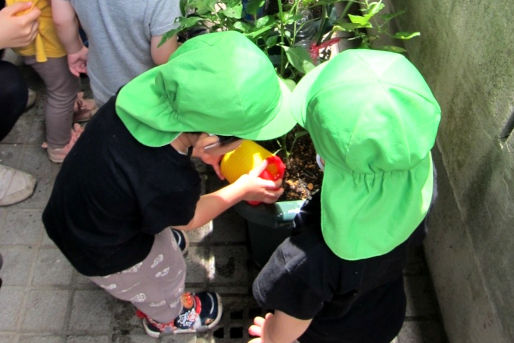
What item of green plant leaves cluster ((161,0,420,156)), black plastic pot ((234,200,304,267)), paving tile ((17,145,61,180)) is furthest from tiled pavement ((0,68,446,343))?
green plant leaves cluster ((161,0,420,156))

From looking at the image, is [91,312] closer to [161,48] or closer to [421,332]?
[161,48]

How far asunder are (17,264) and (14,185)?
0.44 m

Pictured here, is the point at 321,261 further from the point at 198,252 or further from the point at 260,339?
the point at 198,252

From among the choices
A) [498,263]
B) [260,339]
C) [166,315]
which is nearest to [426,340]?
[498,263]

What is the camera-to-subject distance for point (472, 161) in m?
2.00

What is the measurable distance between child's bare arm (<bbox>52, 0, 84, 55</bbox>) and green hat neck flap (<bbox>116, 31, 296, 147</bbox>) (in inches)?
35.5

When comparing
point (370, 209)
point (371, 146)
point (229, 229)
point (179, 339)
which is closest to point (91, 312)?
point (179, 339)

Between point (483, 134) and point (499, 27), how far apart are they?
38cm

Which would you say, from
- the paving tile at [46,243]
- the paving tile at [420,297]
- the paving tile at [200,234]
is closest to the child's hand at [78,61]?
the paving tile at [46,243]

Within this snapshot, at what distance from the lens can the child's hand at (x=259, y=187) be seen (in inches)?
73.7

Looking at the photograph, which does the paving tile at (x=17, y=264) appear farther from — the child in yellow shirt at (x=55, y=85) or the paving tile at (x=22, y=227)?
the child in yellow shirt at (x=55, y=85)

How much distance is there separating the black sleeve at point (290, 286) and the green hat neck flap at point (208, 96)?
35 cm

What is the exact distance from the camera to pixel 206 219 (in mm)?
1867

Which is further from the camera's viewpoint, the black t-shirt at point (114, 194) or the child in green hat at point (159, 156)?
the black t-shirt at point (114, 194)
